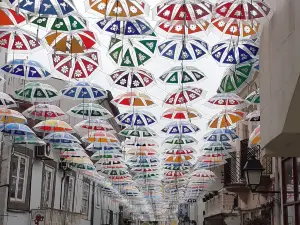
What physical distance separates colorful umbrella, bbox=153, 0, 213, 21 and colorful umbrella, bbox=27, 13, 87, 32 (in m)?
1.68

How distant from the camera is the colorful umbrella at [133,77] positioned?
506 inches

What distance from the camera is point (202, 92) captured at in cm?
1432

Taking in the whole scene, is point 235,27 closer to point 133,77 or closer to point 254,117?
point 133,77

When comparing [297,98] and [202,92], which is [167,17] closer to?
[297,98]

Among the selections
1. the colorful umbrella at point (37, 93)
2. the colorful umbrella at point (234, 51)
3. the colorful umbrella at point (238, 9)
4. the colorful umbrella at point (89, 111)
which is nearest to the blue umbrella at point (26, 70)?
the colorful umbrella at point (37, 93)

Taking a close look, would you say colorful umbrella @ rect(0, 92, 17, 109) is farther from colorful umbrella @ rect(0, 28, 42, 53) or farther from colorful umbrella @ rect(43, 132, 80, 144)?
colorful umbrella @ rect(43, 132, 80, 144)

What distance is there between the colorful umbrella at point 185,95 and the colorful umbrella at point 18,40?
431 centimetres

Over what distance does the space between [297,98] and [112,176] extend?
23.8 metres

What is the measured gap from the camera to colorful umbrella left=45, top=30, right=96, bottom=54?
422 inches

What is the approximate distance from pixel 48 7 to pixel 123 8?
4.68ft

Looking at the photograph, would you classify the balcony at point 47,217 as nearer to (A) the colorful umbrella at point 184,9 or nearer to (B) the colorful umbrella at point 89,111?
(B) the colorful umbrella at point 89,111

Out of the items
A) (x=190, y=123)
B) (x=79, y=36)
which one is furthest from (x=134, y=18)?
(x=190, y=123)

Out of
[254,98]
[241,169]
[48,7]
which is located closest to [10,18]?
[48,7]

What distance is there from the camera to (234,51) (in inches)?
452
